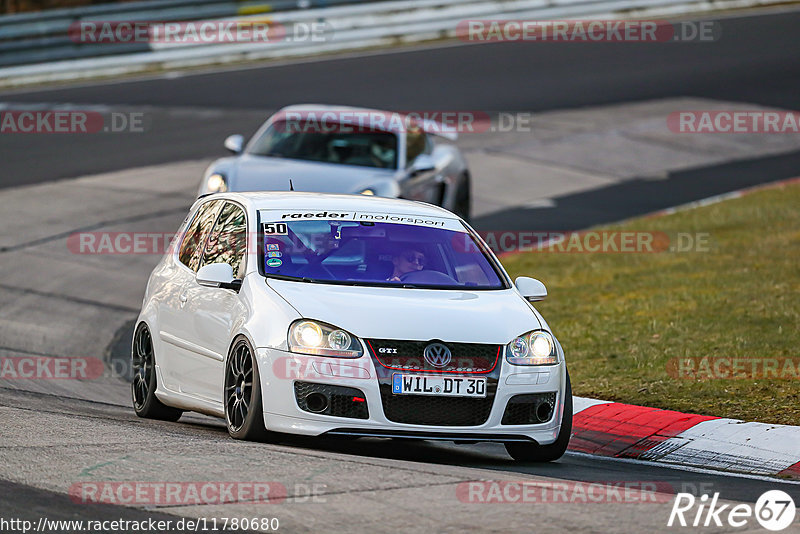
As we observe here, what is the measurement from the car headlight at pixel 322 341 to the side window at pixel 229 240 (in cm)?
96

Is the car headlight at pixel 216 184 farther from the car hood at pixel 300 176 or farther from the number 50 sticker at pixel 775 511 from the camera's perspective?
the number 50 sticker at pixel 775 511

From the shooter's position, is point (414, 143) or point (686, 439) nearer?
point (686, 439)

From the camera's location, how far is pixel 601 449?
9391 millimetres

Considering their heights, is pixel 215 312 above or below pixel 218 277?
below

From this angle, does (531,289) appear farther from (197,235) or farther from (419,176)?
(419,176)

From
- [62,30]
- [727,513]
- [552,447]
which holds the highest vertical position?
[62,30]

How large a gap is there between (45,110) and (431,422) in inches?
657

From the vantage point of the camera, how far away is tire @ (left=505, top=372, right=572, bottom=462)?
8359 mm

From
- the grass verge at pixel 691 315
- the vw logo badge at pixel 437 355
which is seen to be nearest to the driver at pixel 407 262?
the vw logo badge at pixel 437 355

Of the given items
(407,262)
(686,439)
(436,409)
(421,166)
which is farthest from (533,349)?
(421,166)

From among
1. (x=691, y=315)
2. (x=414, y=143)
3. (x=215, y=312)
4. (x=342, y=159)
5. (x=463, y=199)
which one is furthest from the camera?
(x=463, y=199)

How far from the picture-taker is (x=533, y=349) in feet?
26.8

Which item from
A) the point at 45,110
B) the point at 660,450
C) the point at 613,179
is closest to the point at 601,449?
the point at 660,450

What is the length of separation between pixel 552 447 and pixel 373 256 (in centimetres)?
160
